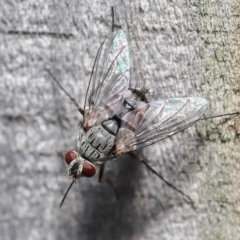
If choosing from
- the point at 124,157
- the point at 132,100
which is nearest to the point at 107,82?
the point at 132,100

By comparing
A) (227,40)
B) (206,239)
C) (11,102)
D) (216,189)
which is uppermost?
(227,40)

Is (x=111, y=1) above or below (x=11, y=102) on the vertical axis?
above

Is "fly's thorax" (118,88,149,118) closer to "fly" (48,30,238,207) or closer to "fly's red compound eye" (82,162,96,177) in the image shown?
"fly" (48,30,238,207)

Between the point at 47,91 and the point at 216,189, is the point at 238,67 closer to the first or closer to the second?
the point at 216,189

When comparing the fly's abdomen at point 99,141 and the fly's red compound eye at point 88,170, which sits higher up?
the fly's abdomen at point 99,141

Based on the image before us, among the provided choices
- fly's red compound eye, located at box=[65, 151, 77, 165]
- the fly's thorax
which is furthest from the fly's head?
the fly's thorax

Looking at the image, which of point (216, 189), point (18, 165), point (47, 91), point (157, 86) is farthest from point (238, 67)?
point (18, 165)

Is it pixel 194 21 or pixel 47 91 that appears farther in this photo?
pixel 47 91

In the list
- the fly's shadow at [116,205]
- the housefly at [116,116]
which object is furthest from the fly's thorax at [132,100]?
the fly's shadow at [116,205]

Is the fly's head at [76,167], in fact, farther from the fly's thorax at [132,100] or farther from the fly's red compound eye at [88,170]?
the fly's thorax at [132,100]
